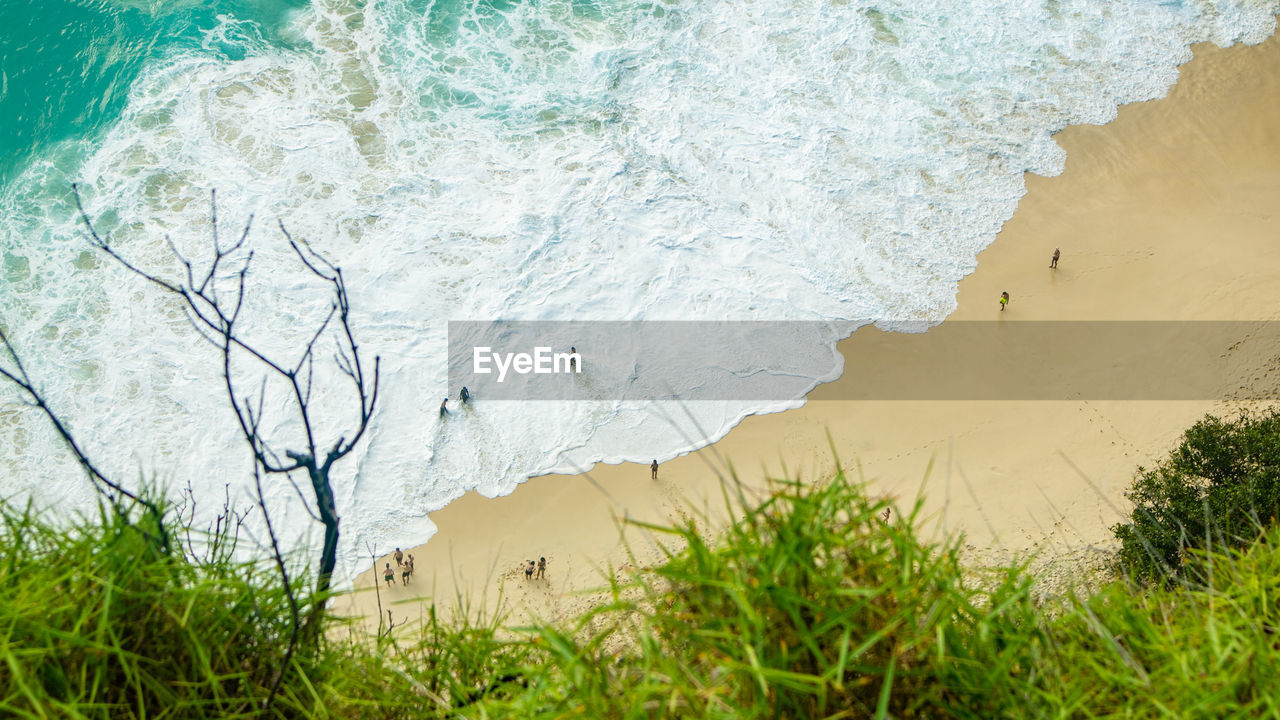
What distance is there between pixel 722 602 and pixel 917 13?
94.5 ft

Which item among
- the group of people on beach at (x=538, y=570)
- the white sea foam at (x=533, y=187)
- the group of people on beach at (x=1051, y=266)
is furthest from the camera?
the group of people on beach at (x=1051, y=266)

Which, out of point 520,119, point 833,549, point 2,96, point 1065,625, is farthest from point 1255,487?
point 2,96

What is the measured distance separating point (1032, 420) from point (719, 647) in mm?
17188

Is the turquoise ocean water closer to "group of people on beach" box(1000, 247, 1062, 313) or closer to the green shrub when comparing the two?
"group of people on beach" box(1000, 247, 1062, 313)

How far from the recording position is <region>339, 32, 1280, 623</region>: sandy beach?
18.5m

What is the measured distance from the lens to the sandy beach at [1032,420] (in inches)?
727

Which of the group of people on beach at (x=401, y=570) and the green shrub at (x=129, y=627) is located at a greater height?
the group of people on beach at (x=401, y=570)

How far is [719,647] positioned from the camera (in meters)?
4.75

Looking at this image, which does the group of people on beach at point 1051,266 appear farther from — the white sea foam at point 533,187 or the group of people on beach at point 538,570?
the group of people on beach at point 538,570
